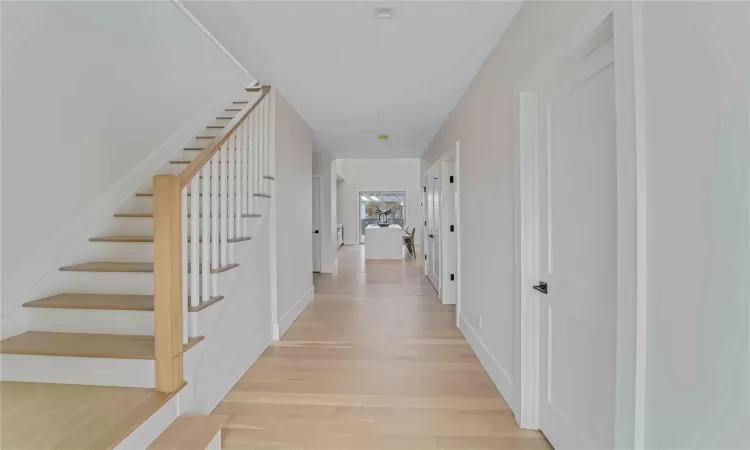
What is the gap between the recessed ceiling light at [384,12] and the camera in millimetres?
2010

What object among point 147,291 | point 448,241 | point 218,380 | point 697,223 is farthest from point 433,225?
point 697,223

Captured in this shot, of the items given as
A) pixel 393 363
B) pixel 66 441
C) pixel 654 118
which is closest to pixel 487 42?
pixel 654 118

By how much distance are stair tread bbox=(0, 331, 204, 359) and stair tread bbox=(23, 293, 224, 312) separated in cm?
17

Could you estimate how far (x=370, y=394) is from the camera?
2.40m

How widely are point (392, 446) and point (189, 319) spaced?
4.54 ft

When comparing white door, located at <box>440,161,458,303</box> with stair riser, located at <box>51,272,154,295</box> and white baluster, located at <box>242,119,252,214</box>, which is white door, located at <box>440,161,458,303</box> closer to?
white baluster, located at <box>242,119,252,214</box>

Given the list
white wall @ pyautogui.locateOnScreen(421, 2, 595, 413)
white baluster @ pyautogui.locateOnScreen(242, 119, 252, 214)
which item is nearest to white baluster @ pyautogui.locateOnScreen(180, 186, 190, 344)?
white baluster @ pyautogui.locateOnScreen(242, 119, 252, 214)

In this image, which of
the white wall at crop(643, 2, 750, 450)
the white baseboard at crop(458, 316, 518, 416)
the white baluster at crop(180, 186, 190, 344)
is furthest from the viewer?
the white baseboard at crop(458, 316, 518, 416)

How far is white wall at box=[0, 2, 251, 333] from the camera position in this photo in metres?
2.05

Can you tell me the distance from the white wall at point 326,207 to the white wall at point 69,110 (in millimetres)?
3829

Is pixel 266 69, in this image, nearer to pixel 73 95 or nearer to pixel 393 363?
pixel 73 95

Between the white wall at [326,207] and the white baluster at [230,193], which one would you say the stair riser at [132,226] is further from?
the white wall at [326,207]

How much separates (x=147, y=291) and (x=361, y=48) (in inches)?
92.0

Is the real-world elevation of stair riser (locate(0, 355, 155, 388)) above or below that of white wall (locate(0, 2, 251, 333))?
below
